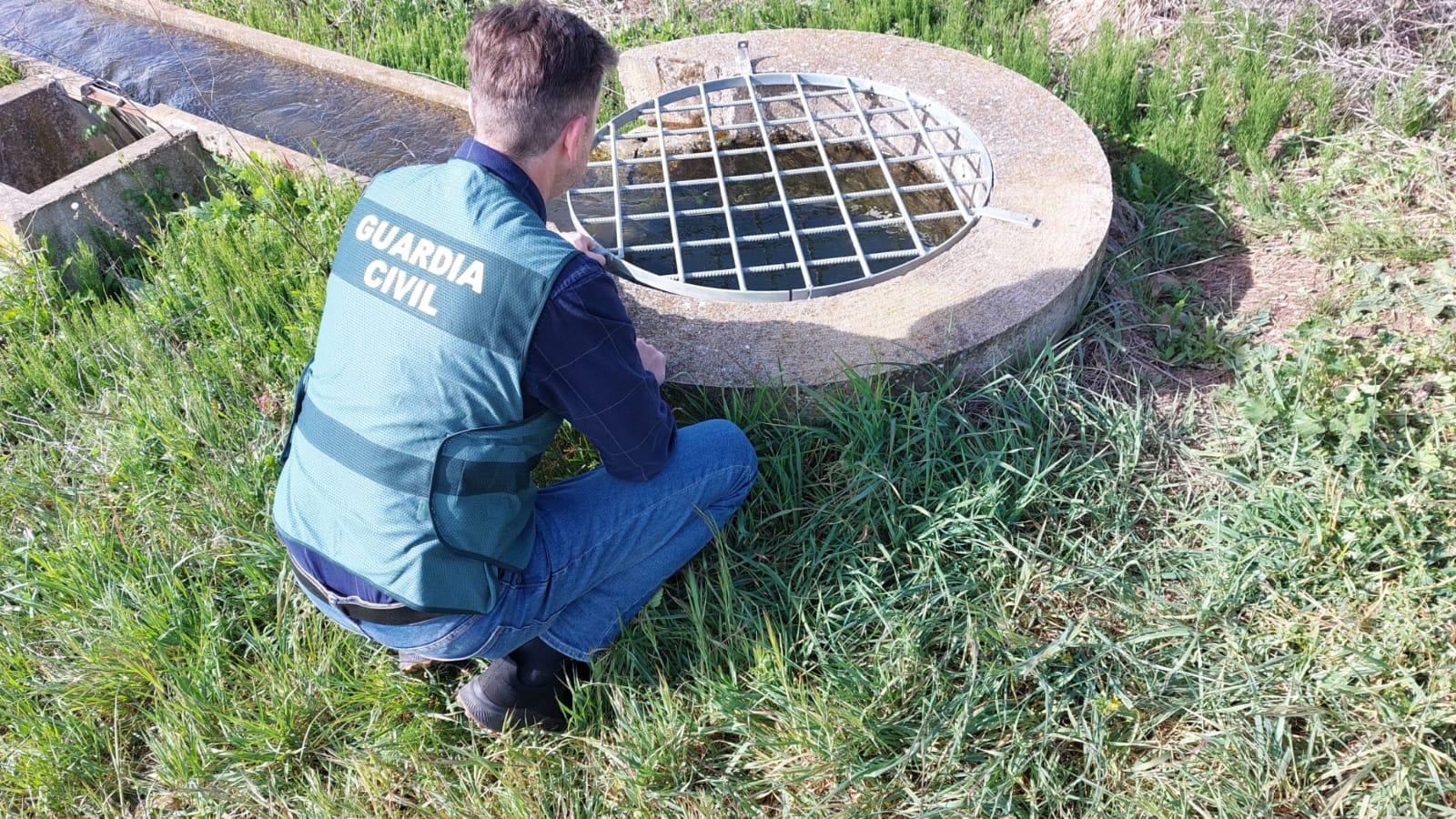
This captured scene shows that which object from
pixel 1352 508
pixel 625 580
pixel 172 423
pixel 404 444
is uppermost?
pixel 404 444

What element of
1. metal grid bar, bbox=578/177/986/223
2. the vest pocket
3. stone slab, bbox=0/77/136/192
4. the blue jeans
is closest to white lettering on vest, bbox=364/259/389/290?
the vest pocket

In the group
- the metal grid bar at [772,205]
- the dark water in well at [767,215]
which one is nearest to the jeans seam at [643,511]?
the dark water in well at [767,215]

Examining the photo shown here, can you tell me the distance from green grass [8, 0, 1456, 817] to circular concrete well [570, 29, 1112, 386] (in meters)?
0.18

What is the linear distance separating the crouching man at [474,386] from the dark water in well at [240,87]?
255cm

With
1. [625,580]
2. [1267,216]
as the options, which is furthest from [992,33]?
[625,580]

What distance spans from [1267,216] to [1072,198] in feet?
2.48

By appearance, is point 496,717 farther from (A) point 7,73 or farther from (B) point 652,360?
(A) point 7,73

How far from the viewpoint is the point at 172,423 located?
297cm

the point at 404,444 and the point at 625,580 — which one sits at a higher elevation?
the point at 404,444

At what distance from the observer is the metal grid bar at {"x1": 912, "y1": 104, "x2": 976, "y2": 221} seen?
330cm

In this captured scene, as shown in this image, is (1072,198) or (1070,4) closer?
(1072,198)

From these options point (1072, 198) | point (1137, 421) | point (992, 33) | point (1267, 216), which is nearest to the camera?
point (1137, 421)

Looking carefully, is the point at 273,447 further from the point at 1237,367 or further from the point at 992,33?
the point at 992,33

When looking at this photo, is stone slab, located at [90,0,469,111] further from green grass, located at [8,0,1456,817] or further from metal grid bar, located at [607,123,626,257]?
green grass, located at [8,0,1456,817]
